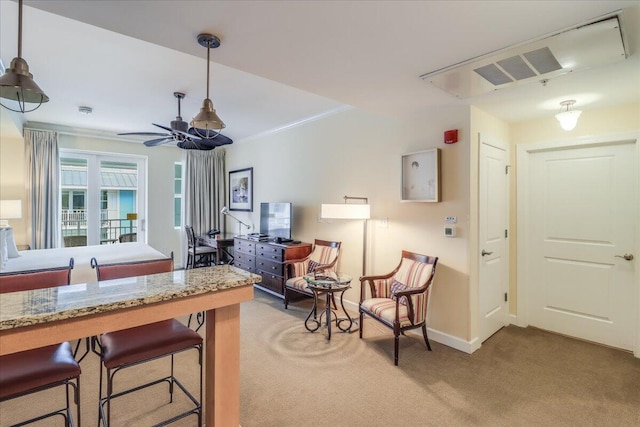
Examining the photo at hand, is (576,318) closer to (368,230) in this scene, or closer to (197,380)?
(368,230)

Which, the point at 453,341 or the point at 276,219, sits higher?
the point at 276,219

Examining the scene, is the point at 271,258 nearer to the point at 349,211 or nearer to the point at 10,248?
the point at 349,211

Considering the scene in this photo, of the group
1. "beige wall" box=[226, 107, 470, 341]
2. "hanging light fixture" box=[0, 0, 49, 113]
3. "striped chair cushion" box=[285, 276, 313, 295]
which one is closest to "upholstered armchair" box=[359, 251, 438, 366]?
"beige wall" box=[226, 107, 470, 341]

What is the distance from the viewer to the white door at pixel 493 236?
319cm

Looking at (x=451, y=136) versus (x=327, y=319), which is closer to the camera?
(x=451, y=136)

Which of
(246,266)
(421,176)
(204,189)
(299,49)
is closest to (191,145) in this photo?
(246,266)

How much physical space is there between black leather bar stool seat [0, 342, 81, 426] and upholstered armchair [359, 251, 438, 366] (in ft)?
7.43

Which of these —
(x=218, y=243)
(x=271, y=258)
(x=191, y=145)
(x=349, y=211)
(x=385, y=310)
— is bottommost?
(x=385, y=310)

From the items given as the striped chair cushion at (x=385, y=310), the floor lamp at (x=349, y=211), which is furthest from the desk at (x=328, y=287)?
the floor lamp at (x=349, y=211)

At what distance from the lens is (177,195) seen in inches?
264

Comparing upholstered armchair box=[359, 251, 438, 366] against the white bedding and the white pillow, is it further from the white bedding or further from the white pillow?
the white pillow

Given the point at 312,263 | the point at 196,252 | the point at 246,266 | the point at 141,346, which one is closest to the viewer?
the point at 141,346

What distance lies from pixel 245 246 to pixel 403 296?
314 cm

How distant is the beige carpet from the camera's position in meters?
2.10
